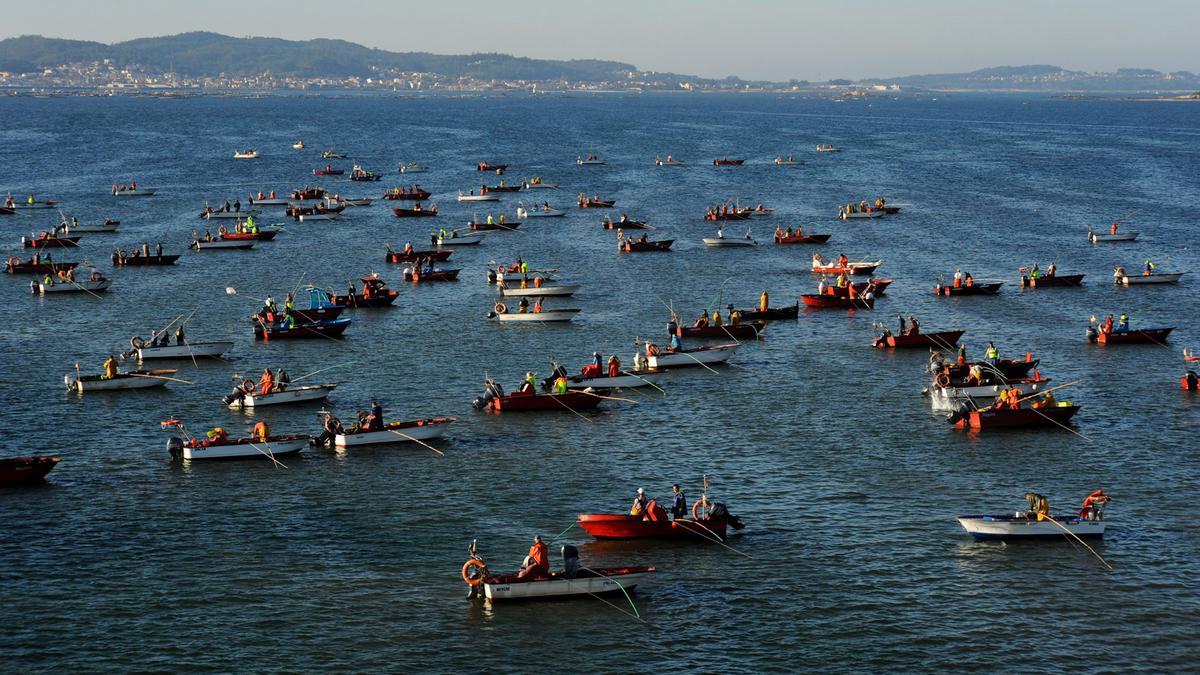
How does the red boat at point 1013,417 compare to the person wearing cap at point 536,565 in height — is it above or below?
above

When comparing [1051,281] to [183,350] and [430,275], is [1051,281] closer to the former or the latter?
[430,275]

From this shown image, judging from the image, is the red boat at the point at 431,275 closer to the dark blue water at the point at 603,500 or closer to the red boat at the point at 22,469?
the dark blue water at the point at 603,500

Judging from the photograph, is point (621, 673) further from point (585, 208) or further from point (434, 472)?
point (585, 208)

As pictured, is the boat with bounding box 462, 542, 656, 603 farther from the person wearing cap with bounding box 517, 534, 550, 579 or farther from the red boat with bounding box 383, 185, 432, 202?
the red boat with bounding box 383, 185, 432, 202

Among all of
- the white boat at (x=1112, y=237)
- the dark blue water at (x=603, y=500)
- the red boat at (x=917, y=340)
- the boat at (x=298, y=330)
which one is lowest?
the dark blue water at (x=603, y=500)

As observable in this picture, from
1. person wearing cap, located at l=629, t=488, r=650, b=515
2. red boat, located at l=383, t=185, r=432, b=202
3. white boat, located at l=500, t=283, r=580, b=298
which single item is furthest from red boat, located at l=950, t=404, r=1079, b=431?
red boat, located at l=383, t=185, r=432, b=202

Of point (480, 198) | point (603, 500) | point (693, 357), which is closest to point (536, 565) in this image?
point (603, 500)

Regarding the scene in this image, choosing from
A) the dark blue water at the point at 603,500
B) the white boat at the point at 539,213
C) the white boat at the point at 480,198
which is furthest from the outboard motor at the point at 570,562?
the white boat at the point at 480,198
